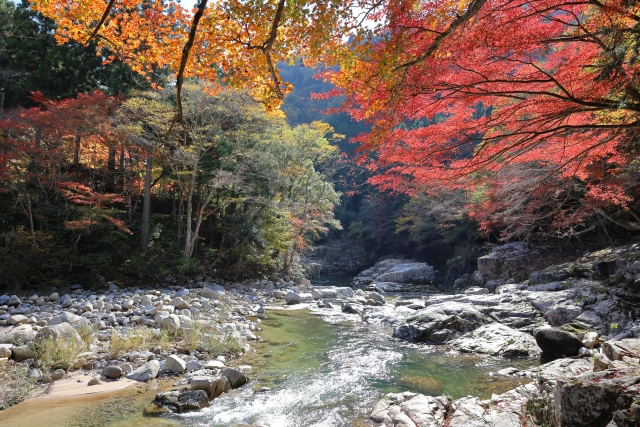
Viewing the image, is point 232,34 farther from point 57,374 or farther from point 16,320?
point 16,320

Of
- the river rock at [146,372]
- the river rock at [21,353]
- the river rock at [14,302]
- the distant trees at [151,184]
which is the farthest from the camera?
the distant trees at [151,184]

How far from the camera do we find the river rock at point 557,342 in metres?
5.34

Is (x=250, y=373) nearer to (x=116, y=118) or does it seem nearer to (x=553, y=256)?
(x=116, y=118)

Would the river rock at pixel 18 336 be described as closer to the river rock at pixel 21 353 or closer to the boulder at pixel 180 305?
the river rock at pixel 21 353

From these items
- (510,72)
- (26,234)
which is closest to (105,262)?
(26,234)

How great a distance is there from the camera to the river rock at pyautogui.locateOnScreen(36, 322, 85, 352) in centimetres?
498

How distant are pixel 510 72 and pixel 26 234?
11.6m

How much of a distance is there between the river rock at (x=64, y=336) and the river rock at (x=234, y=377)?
216 cm

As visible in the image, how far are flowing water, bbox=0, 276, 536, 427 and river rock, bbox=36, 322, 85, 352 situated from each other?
130 centimetres

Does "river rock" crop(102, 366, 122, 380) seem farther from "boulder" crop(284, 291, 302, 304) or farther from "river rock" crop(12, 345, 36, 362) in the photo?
"boulder" crop(284, 291, 302, 304)

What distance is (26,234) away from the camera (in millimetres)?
9648

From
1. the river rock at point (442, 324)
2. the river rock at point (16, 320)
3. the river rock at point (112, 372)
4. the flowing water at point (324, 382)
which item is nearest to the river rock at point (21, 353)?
the river rock at point (112, 372)

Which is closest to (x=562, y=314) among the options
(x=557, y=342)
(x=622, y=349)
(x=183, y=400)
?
(x=557, y=342)

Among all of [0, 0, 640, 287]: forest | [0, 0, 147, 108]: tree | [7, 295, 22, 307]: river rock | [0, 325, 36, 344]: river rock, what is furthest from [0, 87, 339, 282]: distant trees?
[0, 325, 36, 344]: river rock
